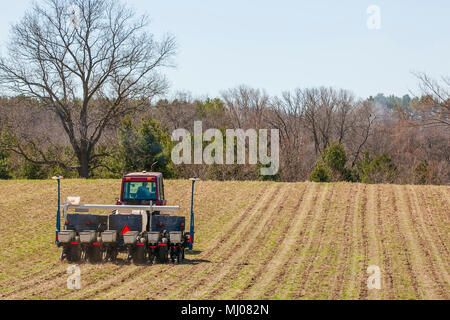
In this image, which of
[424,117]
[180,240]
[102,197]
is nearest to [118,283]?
[180,240]

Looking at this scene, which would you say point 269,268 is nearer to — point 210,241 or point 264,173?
point 210,241

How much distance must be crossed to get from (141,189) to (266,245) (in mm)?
5247

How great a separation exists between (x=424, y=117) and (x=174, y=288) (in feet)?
114

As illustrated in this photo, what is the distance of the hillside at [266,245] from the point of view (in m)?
14.0

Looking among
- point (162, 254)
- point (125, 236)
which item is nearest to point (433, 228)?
point (162, 254)

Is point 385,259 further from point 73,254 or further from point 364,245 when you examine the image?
point 73,254

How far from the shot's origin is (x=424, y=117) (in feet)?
143

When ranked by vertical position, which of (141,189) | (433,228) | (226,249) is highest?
(141,189)

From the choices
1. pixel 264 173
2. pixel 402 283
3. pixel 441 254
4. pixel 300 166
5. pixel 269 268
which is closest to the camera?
pixel 402 283

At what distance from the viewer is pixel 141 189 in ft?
66.1

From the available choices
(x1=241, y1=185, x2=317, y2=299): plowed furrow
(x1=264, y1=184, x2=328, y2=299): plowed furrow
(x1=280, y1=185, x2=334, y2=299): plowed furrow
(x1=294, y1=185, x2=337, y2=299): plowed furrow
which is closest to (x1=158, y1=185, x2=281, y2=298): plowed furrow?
(x1=241, y1=185, x2=317, y2=299): plowed furrow

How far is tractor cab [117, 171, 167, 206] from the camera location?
2002 centimetres

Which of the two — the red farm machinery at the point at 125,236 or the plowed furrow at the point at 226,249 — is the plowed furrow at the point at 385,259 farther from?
the red farm machinery at the point at 125,236

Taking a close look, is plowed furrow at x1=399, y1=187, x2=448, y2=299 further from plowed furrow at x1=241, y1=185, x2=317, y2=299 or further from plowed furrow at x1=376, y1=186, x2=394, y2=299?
plowed furrow at x1=241, y1=185, x2=317, y2=299
